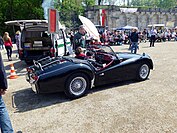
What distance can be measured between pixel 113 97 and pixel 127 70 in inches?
46.4

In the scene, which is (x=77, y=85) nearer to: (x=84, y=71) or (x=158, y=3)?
(x=84, y=71)

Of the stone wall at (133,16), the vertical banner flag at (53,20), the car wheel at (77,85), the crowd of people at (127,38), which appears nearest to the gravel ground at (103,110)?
the car wheel at (77,85)

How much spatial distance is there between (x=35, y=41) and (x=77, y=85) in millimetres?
5006

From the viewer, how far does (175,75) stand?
6.73 meters

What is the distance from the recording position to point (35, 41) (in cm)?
908

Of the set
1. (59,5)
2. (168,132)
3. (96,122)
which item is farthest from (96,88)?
(59,5)

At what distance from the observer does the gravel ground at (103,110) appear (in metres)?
3.51

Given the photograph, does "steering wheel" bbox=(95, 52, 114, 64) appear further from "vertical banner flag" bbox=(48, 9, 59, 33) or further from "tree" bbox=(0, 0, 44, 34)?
"tree" bbox=(0, 0, 44, 34)

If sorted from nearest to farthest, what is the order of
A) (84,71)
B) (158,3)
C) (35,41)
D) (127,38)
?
(84,71) → (35,41) → (127,38) → (158,3)

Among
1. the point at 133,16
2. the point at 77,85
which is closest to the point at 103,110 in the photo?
the point at 77,85

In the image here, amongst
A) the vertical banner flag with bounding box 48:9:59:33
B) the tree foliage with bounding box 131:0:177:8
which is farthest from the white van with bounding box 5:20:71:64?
the tree foliage with bounding box 131:0:177:8

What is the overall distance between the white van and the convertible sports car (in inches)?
130

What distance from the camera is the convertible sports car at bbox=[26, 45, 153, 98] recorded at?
14.8 feet

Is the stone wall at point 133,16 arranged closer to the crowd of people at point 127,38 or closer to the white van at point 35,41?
the crowd of people at point 127,38
